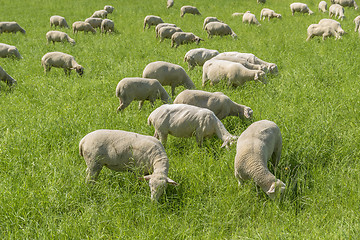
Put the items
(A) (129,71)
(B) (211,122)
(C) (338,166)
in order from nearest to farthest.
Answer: (C) (338,166) < (B) (211,122) < (A) (129,71)

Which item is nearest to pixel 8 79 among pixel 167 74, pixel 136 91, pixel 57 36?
pixel 136 91

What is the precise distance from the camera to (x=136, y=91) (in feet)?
21.8

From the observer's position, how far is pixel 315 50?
1059cm

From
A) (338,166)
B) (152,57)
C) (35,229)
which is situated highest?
(338,166)

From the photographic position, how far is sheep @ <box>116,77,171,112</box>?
6617 millimetres

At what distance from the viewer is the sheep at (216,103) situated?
5938 millimetres

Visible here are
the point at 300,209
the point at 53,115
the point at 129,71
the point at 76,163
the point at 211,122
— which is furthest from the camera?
the point at 129,71

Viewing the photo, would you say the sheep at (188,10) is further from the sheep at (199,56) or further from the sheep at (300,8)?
the sheep at (199,56)

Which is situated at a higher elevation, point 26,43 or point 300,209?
point 300,209

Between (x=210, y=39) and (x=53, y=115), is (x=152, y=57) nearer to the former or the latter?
(x=210, y=39)

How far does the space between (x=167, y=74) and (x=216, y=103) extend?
2107mm

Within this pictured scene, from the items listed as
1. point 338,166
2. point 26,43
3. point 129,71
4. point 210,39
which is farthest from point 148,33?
point 338,166

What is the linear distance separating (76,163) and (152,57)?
6.79m

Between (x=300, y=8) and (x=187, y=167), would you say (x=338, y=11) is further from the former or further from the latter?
(x=187, y=167)
